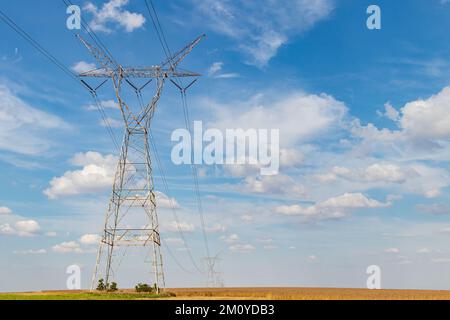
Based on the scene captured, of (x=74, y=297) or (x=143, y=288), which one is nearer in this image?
(x=74, y=297)

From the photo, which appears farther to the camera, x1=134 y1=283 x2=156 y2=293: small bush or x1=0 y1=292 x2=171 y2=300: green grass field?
x1=134 y1=283 x2=156 y2=293: small bush

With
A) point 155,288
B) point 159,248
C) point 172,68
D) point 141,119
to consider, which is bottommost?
point 155,288

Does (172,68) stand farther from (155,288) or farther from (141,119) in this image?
(155,288)

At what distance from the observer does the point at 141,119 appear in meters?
72.8

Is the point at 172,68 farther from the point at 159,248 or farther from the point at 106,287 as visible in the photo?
the point at 106,287

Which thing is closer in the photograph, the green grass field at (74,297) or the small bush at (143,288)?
the green grass field at (74,297)
